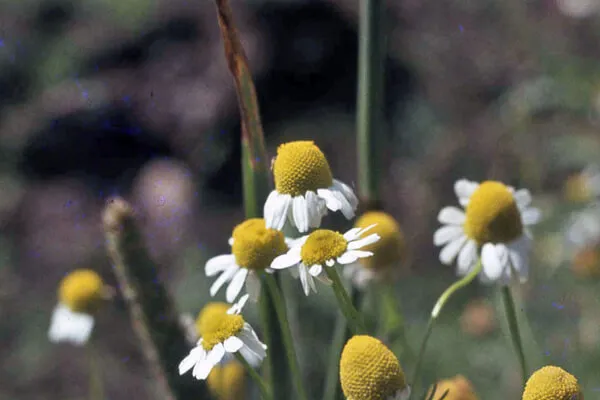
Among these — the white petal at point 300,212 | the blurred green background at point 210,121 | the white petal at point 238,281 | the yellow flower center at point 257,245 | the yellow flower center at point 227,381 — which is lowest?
the blurred green background at point 210,121

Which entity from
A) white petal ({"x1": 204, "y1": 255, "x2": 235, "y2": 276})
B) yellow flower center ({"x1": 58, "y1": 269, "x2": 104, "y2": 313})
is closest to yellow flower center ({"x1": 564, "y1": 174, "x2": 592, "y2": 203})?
yellow flower center ({"x1": 58, "y1": 269, "x2": 104, "y2": 313})

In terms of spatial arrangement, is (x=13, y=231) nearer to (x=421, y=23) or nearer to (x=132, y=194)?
(x=132, y=194)

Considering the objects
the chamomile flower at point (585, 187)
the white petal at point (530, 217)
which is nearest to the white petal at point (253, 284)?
the white petal at point (530, 217)

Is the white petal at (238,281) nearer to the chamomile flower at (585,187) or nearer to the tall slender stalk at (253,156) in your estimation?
the tall slender stalk at (253,156)

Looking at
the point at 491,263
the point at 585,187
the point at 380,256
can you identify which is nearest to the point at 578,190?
the point at 585,187

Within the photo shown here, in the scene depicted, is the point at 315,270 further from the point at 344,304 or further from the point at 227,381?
the point at 227,381

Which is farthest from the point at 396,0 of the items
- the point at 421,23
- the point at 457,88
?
the point at 457,88
